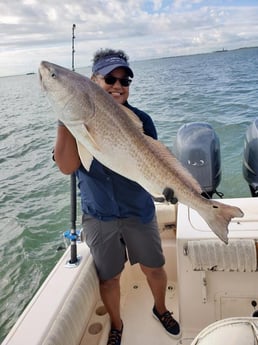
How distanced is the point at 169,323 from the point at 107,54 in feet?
7.09

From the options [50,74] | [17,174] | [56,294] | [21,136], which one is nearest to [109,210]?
[56,294]

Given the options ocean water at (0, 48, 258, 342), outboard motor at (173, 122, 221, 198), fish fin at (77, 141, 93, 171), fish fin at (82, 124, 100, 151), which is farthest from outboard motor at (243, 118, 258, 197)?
fish fin at (82, 124, 100, 151)

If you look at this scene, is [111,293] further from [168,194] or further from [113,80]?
[113,80]

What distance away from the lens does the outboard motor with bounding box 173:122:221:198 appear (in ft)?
15.3

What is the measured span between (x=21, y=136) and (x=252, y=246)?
48.5 feet

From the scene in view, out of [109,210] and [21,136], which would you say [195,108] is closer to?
[21,136]

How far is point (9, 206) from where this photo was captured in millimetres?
8289

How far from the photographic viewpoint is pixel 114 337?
9.79 ft

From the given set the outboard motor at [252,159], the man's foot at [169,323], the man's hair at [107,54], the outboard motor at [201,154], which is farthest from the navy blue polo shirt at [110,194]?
the outboard motor at [252,159]

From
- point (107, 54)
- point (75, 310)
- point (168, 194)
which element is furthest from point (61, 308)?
point (107, 54)

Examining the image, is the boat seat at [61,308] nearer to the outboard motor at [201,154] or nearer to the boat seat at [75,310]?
the boat seat at [75,310]

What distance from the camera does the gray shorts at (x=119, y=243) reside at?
2.80 m

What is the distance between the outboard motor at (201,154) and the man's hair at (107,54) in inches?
91.0

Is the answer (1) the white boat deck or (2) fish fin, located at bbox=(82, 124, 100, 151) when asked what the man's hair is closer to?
(2) fish fin, located at bbox=(82, 124, 100, 151)
